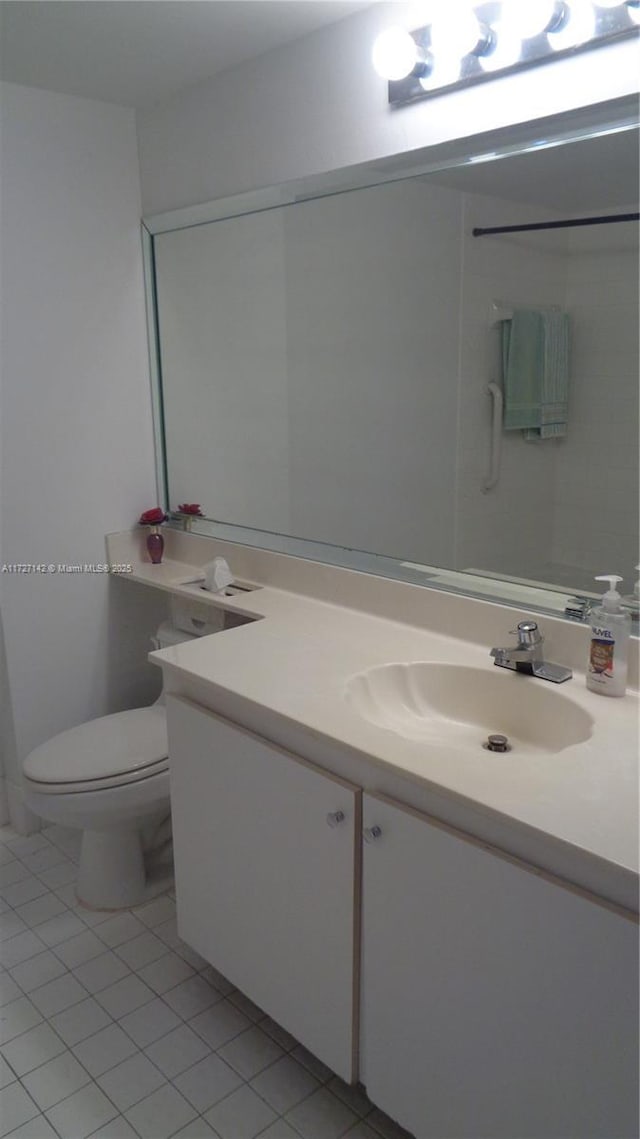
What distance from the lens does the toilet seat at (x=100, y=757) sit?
1886 mm

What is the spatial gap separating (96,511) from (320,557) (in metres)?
0.75

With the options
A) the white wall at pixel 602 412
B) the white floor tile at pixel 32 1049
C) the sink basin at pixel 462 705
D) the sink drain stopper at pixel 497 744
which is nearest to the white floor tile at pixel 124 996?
the white floor tile at pixel 32 1049

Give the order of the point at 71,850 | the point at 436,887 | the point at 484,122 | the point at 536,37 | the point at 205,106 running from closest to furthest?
the point at 436,887 → the point at 536,37 → the point at 484,122 → the point at 205,106 → the point at 71,850

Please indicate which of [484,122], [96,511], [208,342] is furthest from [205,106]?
[96,511]

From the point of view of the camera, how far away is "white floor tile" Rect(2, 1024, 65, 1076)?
63.6 inches

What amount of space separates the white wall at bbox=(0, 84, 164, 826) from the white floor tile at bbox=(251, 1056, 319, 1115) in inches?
46.2

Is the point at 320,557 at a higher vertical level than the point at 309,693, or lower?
higher

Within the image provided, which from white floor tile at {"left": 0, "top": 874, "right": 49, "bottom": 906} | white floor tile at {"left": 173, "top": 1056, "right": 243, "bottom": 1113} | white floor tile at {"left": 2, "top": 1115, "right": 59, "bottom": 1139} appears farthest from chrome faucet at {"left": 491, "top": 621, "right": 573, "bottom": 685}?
white floor tile at {"left": 0, "top": 874, "right": 49, "bottom": 906}

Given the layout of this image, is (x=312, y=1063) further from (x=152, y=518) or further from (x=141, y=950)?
(x=152, y=518)

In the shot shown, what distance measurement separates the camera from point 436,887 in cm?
116

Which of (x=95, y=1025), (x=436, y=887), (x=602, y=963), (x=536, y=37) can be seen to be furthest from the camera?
(x=95, y=1025)

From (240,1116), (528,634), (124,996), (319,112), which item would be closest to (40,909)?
(124,996)

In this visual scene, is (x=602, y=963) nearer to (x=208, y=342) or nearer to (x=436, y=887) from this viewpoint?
(x=436, y=887)

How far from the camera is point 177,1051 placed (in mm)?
1637
